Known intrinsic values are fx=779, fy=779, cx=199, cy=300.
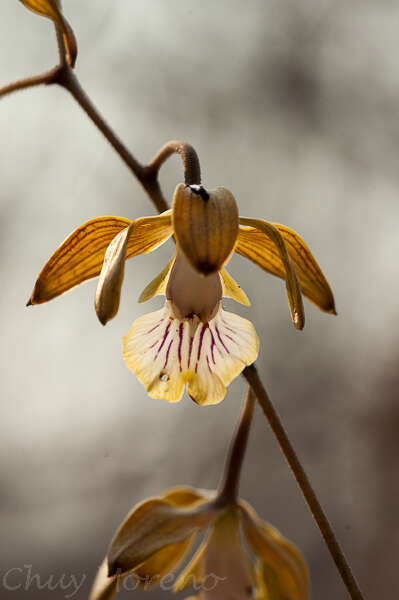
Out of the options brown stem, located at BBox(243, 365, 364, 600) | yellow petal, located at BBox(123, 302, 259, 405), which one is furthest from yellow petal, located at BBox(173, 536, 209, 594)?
yellow petal, located at BBox(123, 302, 259, 405)

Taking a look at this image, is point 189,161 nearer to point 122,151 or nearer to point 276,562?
point 122,151

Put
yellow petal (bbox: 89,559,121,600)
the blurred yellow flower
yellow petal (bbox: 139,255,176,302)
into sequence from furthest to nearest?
1. the blurred yellow flower
2. yellow petal (bbox: 89,559,121,600)
3. yellow petal (bbox: 139,255,176,302)

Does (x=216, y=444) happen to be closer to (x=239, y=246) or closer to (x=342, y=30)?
(x=342, y=30)

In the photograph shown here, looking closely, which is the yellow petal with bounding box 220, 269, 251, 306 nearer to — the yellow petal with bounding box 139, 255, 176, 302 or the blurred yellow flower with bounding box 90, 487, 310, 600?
the yellow petal with bounding box 139, 255, 176, 302

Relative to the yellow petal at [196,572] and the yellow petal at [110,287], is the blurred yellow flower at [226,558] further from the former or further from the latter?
the yellow petal at [110,287]

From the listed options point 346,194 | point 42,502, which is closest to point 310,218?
point 346,194
